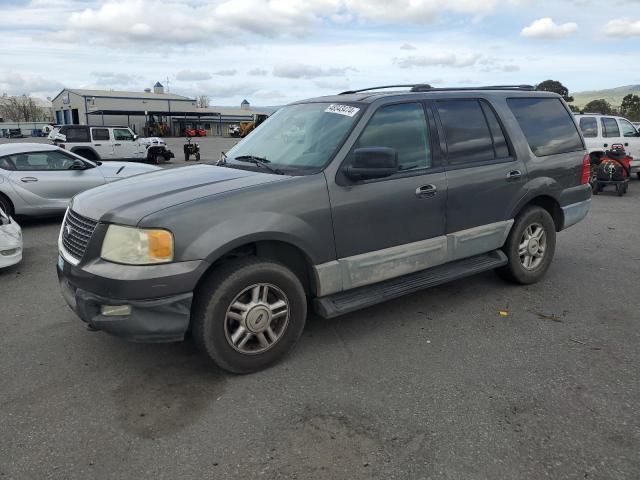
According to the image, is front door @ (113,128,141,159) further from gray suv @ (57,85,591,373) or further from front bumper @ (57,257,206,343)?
front bumper @ (57,257,206,343)

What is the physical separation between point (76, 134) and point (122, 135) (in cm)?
180

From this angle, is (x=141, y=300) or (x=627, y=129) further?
(x=627, y=129)

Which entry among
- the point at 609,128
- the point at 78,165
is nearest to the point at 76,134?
the point at 78,165

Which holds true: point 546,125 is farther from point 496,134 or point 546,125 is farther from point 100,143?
point 100,143

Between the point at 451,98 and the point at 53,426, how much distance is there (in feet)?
12.7

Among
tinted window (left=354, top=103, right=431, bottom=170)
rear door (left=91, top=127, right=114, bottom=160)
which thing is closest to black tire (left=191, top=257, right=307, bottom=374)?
tinted window (left=354, top=103, right=431, bottom=170)

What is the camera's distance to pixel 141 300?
3.08 m

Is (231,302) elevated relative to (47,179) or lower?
lower

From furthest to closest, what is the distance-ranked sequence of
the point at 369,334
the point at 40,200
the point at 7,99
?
the point at 7,99, the point at 40,200, the point at 369,334

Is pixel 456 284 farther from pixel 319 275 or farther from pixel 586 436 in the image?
pixel 586 436

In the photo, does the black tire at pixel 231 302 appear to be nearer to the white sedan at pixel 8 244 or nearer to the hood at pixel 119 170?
the white sedan at pixel 8 244

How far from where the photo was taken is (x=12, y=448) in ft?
8.89

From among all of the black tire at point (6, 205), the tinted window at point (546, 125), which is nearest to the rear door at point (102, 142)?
the black tire at point (6, 205)

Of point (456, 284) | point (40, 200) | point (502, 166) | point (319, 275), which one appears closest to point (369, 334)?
point (319, 275)
